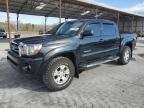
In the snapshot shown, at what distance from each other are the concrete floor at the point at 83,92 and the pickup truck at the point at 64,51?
40 centimetres

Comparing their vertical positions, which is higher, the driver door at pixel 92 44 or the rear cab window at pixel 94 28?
the rear cab window at pixel 94 28

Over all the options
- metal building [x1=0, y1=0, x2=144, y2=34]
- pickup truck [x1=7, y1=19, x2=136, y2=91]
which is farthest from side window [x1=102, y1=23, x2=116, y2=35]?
metal building [x1=0, y1=0, x2=144, y2=34]

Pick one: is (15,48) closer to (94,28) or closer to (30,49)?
(30,49)

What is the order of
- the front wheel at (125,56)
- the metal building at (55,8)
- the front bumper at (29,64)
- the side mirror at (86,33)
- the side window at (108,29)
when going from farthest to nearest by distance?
the metal building at (55,8)
the front wheel at (125,56)
the side window at (108,29)
the side mirror at (86,33)
the front bumper at (29,64)

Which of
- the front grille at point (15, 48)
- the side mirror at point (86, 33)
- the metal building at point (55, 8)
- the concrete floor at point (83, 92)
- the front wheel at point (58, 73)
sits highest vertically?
the metal building at point (55, 8)

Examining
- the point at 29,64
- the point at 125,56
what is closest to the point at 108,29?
the point at 125,56

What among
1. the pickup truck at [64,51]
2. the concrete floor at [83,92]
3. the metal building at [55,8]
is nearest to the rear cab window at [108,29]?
the pickup truck at [64,51]

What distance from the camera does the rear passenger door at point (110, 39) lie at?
670cm

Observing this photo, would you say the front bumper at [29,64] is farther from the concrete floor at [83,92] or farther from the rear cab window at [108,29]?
the rear cab window at [108,29]

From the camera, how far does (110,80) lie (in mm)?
6074

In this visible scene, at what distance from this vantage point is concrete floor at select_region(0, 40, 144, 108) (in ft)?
14.1

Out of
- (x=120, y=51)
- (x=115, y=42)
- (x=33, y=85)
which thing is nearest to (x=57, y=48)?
(x=33, y=85)

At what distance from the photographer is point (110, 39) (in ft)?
22.8

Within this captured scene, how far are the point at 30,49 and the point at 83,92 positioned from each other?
1.69 meters
